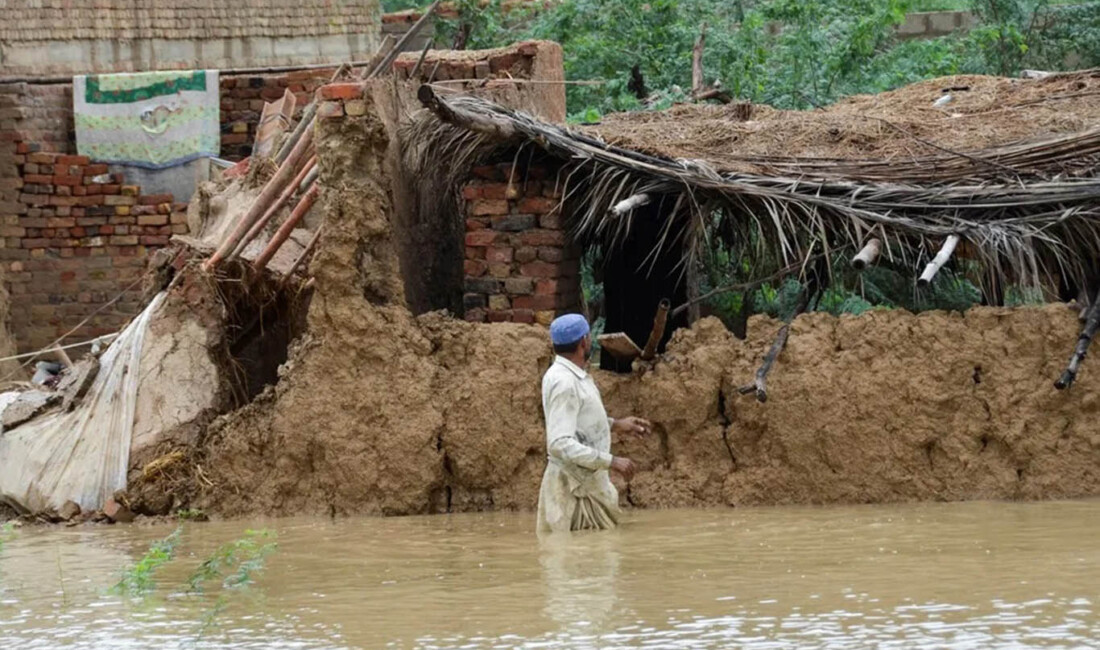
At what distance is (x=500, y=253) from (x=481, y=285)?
217mm

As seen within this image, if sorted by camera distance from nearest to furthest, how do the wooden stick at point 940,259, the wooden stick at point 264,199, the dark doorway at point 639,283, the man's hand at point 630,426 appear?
the man's hand at point 630,426 < the wooden stick at point 940,259 < the wooden stick at point 264,199 < the dark doorway at point 639,283

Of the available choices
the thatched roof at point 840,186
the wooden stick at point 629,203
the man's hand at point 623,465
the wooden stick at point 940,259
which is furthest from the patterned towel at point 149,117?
the man's hand at point 623,465

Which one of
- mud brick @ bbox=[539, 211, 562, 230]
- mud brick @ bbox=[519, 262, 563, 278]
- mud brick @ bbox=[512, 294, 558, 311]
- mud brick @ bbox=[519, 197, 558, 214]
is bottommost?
mud brick @ bbox=[512, 294, 558, 311]

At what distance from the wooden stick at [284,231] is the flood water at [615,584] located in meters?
1.51

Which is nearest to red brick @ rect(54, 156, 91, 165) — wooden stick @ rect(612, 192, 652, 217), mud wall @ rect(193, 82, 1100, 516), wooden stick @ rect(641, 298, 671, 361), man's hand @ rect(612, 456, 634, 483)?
mud wall @ rect(193, 82, 1100, 516)

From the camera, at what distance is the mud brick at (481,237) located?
9.89m

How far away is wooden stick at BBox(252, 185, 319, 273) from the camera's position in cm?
987

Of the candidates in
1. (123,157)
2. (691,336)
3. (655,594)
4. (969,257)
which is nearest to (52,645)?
(655,594)

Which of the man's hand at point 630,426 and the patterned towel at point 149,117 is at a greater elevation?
the patterned towel at point 149,117

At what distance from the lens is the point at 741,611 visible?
666 centimetres

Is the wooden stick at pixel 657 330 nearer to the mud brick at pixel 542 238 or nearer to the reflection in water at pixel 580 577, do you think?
the mud brick at pixel 542 238

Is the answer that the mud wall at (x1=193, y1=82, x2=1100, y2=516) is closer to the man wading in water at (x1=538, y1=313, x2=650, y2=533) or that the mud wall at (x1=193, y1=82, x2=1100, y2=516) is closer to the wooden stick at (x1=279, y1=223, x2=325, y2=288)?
the wooden stick at (x1=279, y1=223, x2=325, y2=288)

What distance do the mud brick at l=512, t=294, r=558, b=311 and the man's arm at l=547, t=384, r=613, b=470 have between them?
1.89 meters

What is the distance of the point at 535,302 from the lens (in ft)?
32.3
